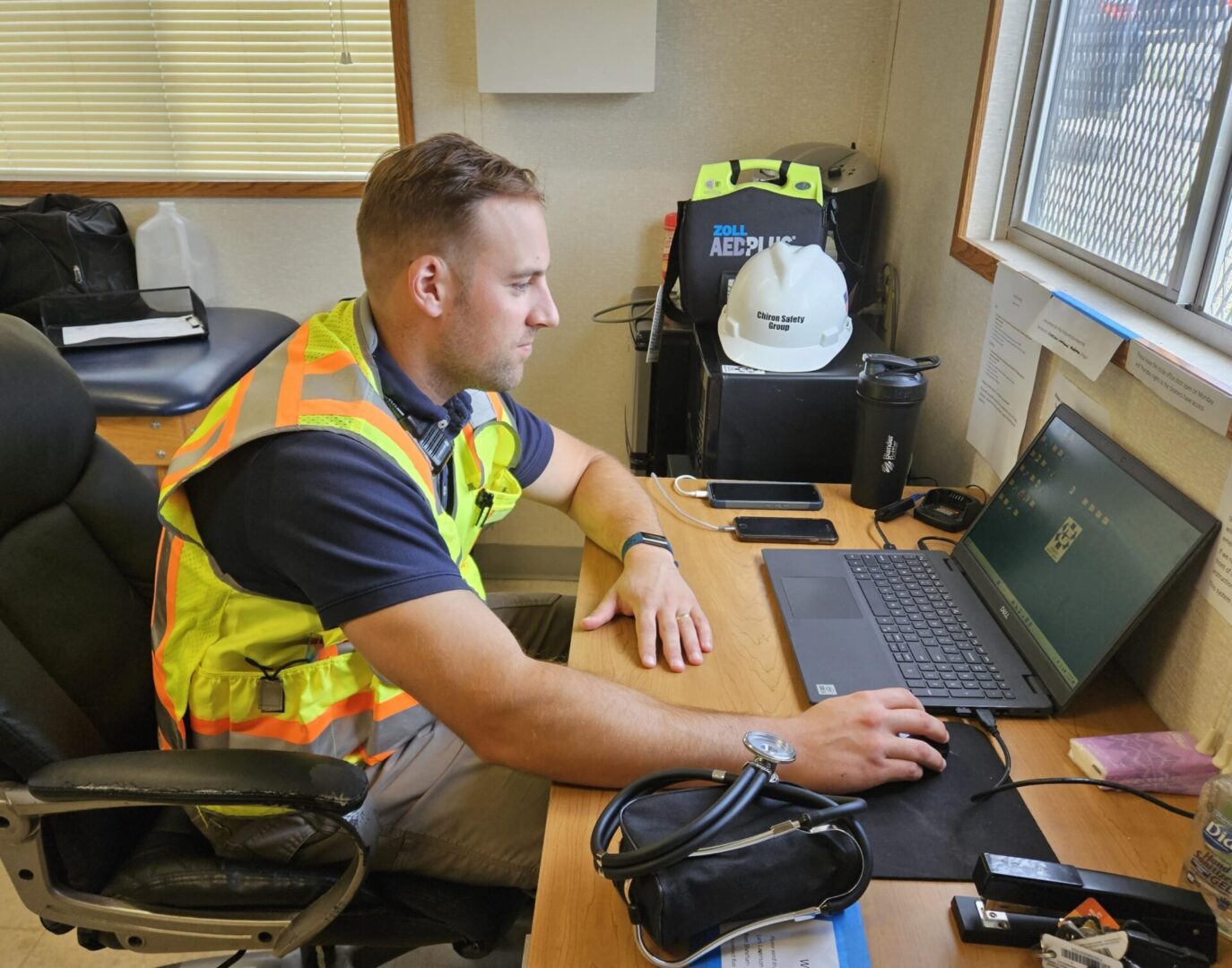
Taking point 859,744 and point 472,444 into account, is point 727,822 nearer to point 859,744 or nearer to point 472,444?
point 859,744

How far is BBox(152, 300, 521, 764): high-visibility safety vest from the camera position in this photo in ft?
3.39

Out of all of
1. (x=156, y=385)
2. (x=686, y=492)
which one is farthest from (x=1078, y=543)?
(x=156, y=385)

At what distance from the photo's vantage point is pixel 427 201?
44.6 inches

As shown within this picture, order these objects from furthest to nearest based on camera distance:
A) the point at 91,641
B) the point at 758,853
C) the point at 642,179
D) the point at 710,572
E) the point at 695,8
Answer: the point at 642,179, the point at 695,8, the point at 710,572, the point at 91,641, the point at 758,853

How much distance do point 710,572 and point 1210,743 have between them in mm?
608

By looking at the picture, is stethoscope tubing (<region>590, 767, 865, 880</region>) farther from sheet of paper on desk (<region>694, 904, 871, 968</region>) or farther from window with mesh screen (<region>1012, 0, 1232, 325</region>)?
window with mesh screen (<region>1012, 0, 1232, 325</region>)

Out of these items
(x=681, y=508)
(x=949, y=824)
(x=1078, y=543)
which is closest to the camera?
(x=949, y=824)

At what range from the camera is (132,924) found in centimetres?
103

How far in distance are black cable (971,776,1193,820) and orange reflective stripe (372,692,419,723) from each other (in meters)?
0.63

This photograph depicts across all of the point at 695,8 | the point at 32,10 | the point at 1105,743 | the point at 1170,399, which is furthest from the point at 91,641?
the point at 32,10

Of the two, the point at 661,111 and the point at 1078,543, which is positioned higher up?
the point at 661,111

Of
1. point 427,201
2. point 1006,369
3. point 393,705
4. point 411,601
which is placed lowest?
point 393,705

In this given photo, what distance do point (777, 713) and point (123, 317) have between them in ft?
6.68

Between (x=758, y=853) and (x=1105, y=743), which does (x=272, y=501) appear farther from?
(x=1105, y=743)
